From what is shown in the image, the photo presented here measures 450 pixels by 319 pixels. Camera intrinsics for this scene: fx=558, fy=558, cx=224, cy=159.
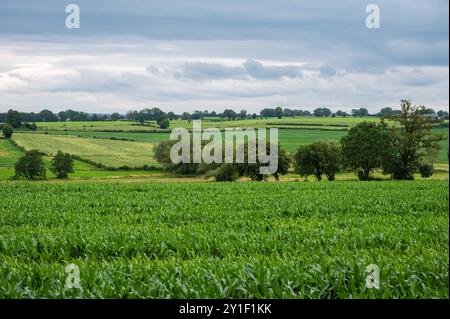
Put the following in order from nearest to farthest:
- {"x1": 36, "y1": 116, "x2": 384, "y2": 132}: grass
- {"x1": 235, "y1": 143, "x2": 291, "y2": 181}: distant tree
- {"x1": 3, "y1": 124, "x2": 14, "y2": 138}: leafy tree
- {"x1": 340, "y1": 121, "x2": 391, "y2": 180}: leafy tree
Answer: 1. {"x1": 340, "y1": 121, "x2": 391, "y2": 180}: leafy tree
2. {"x1": 235, "y1": 143, "x2": 291, "y2": 181}: distant tree
3. {"x1": 3, "y1": 124, "x2": 14, "y2": 138}: leafy tree
4. {"x1": 36, "y1": 116, "x2": 384, "y2": 132}: grass

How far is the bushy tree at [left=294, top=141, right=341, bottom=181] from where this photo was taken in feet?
212

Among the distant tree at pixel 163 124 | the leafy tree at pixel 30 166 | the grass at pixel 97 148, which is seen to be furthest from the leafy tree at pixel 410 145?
the distant tree at pixel 163 124

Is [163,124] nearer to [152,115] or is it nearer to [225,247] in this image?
[152,115]

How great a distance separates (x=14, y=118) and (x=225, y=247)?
9339 centimetres

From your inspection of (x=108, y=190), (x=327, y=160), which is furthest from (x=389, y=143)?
(x=108, y=190)

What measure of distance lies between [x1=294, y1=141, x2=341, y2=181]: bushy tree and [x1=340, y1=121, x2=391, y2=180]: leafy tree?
9.75ft

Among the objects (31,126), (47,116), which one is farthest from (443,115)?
(47,116)

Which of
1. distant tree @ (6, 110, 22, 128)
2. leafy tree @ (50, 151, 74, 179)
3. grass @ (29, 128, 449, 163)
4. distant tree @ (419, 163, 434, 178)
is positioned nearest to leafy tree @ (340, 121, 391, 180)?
distant tree @ (419, 163, 434, 178)

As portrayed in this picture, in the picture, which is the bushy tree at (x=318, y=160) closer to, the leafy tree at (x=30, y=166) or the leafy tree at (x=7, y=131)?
the leafy tree at (x=30, y=166)

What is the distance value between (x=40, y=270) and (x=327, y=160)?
57.4 metres

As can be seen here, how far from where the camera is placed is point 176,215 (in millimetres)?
19172

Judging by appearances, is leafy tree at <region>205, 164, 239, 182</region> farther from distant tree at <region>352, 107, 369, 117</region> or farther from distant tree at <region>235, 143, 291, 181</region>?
distant tree at <region>352, 107, 369, 117</region>

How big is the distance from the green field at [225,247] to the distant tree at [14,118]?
7654 cm

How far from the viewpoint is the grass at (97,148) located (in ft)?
246
